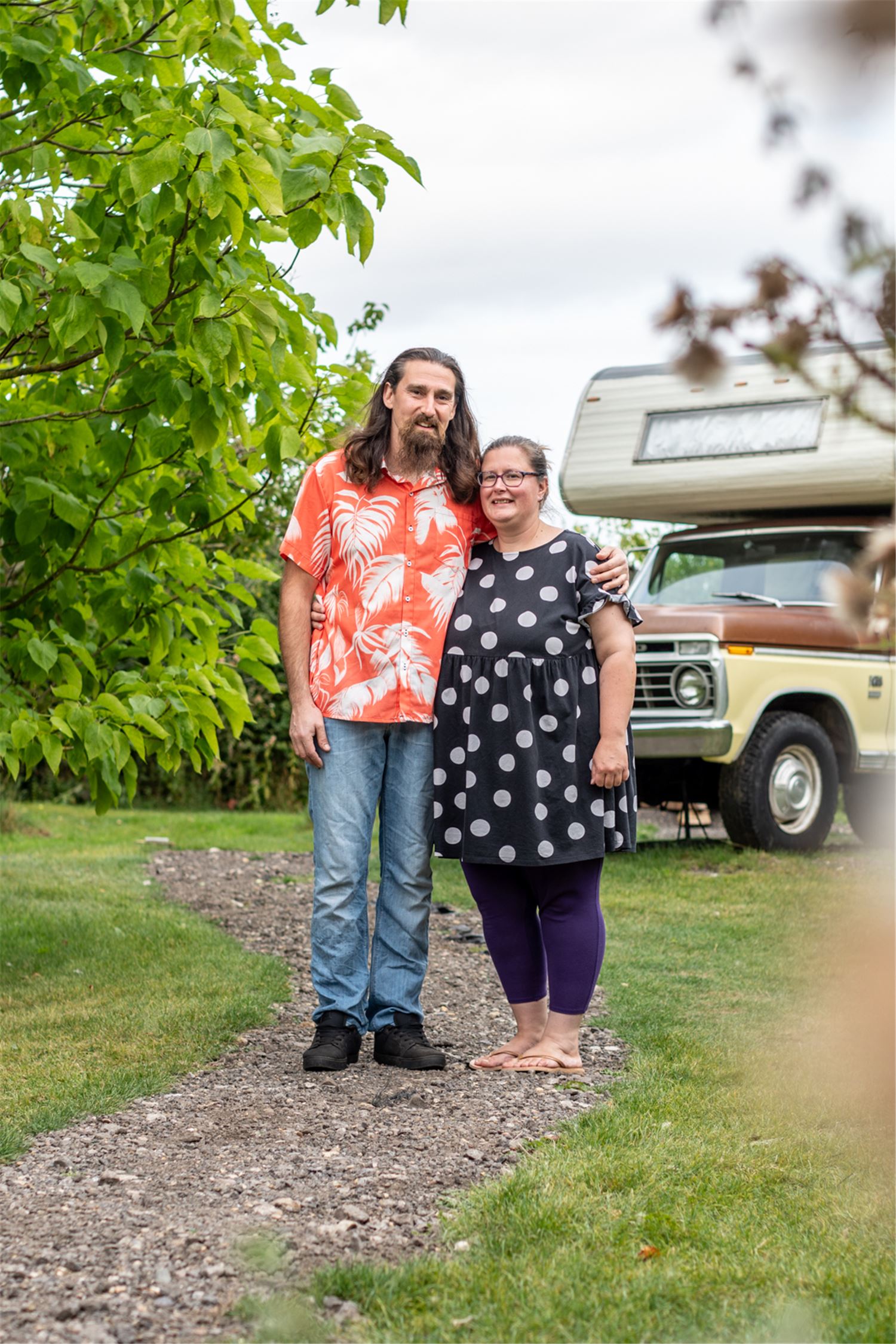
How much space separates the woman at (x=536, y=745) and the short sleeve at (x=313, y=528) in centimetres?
41

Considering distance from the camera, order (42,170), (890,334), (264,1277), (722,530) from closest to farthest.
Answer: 1. (890,334)
2. (264,1277)
3. (42,170)
4. (722,530)

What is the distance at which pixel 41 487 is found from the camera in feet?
13.7

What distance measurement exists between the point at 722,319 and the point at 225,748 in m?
12.8

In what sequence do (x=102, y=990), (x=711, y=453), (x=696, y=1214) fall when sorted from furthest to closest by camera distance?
(x=711, y=453) → (x=102, y=990) → (x=696, y=1214)

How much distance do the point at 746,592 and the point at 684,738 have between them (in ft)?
3.65

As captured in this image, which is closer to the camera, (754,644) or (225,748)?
(754,644)

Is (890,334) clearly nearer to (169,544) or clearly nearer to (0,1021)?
(169,544)

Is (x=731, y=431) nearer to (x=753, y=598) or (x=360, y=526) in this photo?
(x=753, y=598)

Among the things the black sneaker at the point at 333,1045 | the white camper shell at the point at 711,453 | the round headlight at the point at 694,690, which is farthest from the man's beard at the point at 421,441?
the round headlight at the point at 694,690

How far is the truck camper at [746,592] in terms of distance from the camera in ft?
26.8

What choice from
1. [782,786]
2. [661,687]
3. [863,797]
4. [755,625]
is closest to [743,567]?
[755,625]

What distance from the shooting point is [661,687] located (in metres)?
8.30

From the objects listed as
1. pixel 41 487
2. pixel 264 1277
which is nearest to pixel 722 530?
pixel 41 487

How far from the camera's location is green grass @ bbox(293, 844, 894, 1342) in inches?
84.3
